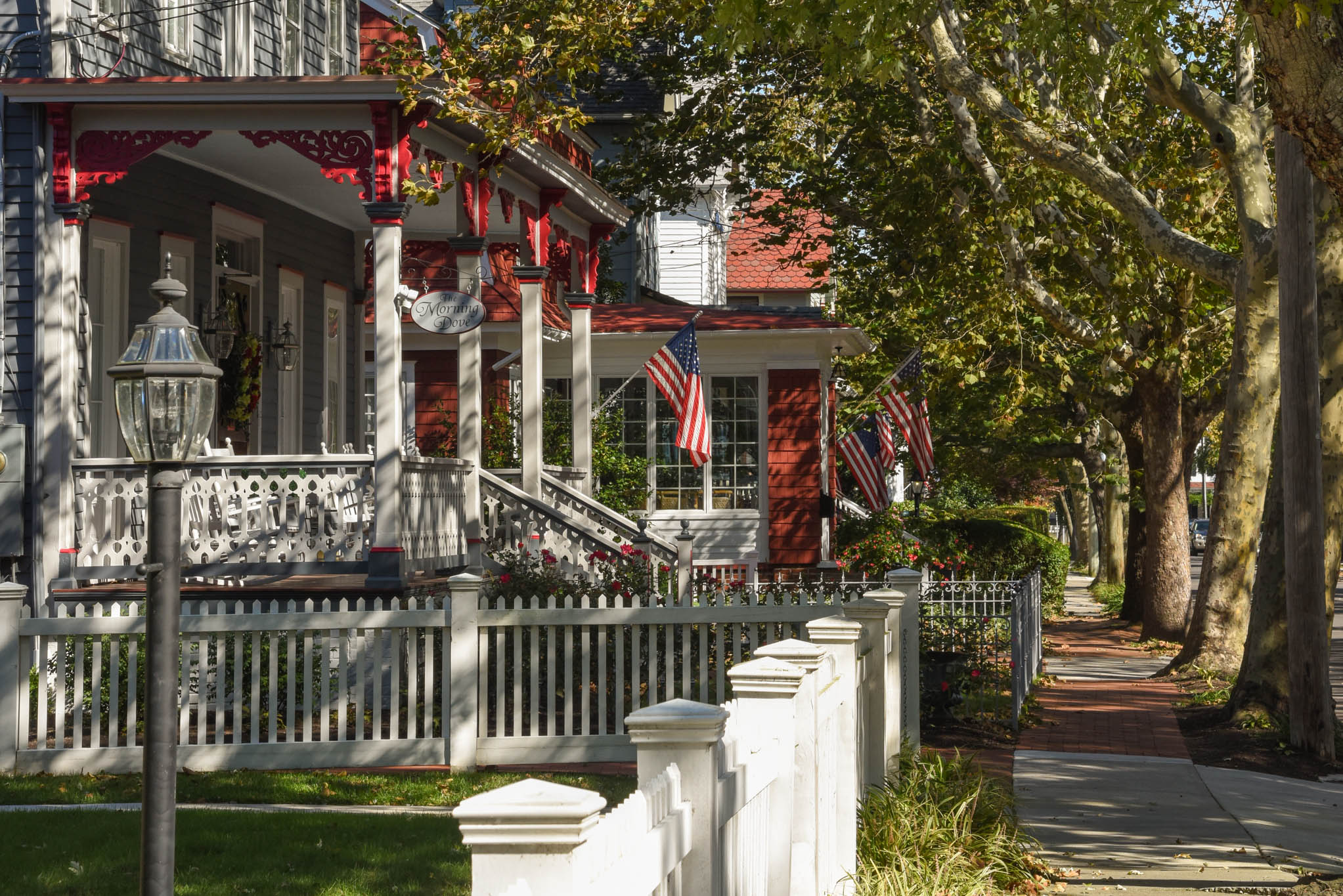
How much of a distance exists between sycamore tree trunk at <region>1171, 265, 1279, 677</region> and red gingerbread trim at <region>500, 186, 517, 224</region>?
779cm

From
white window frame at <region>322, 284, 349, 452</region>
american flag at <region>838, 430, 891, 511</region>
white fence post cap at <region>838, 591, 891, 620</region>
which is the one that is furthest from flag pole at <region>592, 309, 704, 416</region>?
white fence post cap at <region>838, 591, 891, 620</region>

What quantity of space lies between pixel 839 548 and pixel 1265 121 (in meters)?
11.1

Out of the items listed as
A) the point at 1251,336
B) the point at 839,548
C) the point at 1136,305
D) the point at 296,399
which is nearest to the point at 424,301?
the point at 296,399

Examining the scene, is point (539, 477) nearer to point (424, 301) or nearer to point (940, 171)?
point (424, 301)

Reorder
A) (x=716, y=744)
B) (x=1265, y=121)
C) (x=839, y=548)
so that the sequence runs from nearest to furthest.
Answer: (x=716, y=744) < (x=1265, y=121) < (x=839, y=548)

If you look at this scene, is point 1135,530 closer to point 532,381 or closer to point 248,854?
point 532,381

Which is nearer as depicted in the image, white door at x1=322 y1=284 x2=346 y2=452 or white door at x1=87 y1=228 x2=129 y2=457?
white door at x1=87 y1=228 x2=129 y2=457

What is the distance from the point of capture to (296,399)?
18328mm

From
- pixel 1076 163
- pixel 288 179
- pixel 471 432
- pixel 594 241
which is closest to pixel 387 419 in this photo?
pixel 471 432

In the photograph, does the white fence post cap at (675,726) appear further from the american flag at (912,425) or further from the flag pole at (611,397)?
the flag pole at (611,397)

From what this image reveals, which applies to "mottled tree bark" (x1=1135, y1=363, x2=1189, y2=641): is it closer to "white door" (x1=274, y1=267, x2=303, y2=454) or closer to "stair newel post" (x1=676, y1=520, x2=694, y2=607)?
"stair newel post" (x1=676, y1=520, x2=694, y2=607)

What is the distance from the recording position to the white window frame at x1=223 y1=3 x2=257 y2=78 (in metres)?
16.7

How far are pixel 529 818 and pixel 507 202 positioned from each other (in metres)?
14.2

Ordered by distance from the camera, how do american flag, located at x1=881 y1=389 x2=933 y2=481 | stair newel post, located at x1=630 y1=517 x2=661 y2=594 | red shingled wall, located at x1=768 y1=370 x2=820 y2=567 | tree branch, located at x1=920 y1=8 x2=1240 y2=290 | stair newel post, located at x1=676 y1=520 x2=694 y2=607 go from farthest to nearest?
red shingled wall, located at x1=768 y1=370 x2=820 y2=567
american flag, located at x1=881 y1=389 x2=933 y2=481
tree branch, located at x1=920 y1=8 x2=1240 y2=290
stair newel post, located at x1=630 y1=517 x2=661 y2=594
stair newel post, located at x1=676 y1=520 x2=694 y2=607
